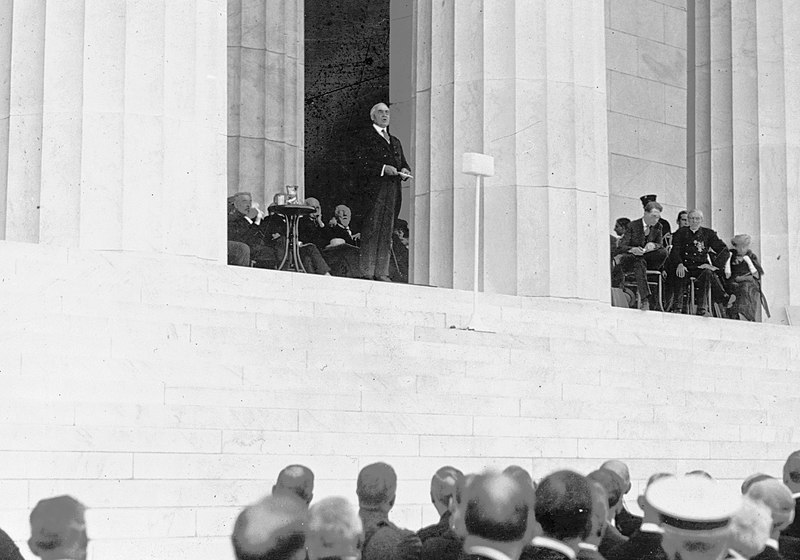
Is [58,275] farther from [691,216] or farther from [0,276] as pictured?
[691,216]

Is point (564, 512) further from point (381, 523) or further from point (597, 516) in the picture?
point (381, 523)

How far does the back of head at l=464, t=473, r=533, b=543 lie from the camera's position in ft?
14.1

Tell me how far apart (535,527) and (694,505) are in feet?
1.55

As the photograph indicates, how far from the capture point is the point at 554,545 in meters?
4.59

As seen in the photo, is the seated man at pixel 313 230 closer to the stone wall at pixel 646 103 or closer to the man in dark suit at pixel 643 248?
the man in dark suit at pixel 643 248

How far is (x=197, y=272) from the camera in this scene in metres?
14.3

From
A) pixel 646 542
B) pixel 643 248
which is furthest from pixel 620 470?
pixel 643 248

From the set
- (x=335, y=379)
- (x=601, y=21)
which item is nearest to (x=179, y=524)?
(x=335, y=379)

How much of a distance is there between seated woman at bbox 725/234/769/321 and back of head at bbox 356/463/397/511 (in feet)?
53.5

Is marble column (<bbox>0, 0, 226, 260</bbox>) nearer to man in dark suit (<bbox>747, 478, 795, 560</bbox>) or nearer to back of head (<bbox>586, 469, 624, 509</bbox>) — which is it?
back of head (<bbox>586, 469, 624, 509</bbox>)

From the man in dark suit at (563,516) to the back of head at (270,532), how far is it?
92cm

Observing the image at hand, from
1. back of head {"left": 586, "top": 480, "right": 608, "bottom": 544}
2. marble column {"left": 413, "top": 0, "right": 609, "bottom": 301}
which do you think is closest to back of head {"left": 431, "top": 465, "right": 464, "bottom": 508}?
back of head {"left": 586, "top": 480, "right": 608, "bottom": 544}

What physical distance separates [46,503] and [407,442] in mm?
9836

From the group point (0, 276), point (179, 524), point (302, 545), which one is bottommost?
point (179, 524)
